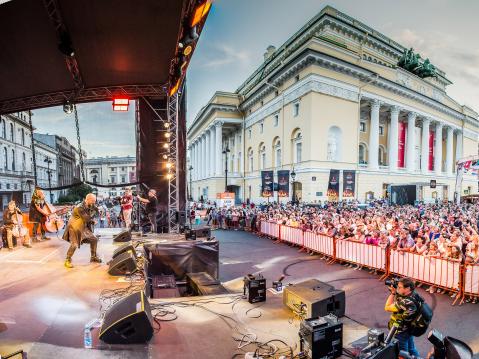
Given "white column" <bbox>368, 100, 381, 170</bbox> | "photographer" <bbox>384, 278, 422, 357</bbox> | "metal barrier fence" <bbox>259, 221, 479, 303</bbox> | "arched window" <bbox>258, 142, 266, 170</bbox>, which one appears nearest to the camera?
"photographer" <bbox>384, 278, 422, 357</bbox>

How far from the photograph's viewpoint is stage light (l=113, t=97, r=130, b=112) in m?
12.9

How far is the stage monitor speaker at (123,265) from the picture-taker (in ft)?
24.2

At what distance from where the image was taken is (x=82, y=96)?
12688 mm

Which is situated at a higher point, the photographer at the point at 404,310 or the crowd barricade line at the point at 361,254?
the photographer at the point at 404,310

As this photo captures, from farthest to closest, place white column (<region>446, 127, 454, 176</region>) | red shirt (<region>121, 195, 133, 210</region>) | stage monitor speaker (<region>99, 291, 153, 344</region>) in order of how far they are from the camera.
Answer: white column (<region>446, 127, 454, 176</region>)
red shirt (<region>121, 195, 133, 210</region>)
stage monitor speaker (<region>99, 291, 153, 344</region>)

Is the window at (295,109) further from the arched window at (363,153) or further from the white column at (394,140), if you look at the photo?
the white column at (394,140)

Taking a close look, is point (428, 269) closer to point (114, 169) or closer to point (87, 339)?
point (87, 339)

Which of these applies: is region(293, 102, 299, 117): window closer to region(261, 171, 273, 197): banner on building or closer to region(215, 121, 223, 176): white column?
region(261, 171, 273, 197): banner on building

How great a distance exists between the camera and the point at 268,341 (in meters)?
4.49

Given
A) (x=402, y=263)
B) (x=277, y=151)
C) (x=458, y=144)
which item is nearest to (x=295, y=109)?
(x=277, y=151)

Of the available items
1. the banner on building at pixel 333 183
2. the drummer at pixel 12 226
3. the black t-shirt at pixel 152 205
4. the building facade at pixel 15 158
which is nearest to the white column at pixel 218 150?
the banner on building at pixel 333 183

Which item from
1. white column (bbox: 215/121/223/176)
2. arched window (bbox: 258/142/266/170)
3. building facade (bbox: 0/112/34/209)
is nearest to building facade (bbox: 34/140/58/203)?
building facade (bbox: 0/112/34/209)

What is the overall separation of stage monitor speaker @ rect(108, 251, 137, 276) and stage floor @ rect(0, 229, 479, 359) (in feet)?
0.93

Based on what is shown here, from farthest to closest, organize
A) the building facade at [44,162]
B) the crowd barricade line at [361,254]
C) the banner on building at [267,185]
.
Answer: the building facade at [44,162] → the banner on building at [267,185] → the crowd barricade line at [361,254]
